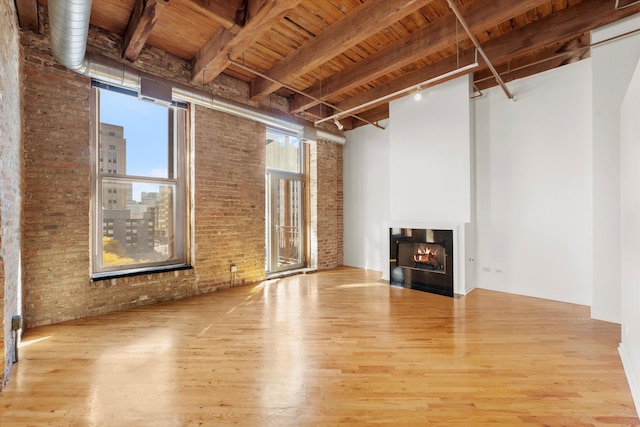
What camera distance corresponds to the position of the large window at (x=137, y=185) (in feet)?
12.8

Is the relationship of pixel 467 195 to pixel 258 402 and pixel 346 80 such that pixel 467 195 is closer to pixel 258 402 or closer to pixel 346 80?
pixel 346 80

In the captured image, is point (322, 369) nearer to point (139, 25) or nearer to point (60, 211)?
point (60, 211)

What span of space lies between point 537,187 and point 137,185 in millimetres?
6163

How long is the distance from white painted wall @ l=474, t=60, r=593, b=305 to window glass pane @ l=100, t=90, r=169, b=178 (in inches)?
212

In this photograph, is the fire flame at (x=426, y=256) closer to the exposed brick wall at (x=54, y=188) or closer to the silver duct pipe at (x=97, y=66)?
the silver duct pipe at (x=97, y=66)

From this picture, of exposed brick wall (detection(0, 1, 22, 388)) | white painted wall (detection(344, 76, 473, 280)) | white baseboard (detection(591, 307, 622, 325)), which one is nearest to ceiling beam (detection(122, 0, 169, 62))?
exposed brick wall (detection(0, 1, 22, 388))

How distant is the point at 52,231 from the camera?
337 centimetres

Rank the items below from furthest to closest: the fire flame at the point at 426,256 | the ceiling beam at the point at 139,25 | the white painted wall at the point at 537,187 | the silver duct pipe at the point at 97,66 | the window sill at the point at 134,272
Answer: the fire flame at the point at 426,256 → the white painted wall at the point at 537,187 → the window sill at the point at 134,272 → the ceiling beam at the point at 139,25 → the silver duct pipe at the point at 97,66

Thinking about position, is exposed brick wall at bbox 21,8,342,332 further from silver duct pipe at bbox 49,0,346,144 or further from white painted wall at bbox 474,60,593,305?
white painted wall at bbox 474,60,593,305

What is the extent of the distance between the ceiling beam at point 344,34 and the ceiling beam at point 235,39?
0.68 m

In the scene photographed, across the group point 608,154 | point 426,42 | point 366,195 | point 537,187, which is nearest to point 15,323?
point 426,42

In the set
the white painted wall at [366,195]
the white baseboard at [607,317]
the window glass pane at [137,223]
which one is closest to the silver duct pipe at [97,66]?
the window glass pane at [137,223]

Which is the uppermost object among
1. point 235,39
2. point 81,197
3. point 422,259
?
point 235,39

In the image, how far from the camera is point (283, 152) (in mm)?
6410
